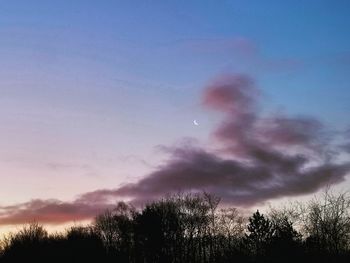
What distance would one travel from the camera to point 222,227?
106 meters

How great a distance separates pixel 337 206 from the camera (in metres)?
66.0

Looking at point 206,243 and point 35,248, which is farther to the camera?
point 206,243

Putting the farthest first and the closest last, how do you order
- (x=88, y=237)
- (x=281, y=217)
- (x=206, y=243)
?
1. (x=206, y=243)
2. (x=281, y=217)
3. (x=88, y=237)

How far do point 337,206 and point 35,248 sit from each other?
40.5 metres

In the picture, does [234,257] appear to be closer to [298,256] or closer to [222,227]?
[222,227]

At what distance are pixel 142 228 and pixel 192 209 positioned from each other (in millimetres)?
14588

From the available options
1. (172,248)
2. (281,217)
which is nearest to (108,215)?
(172,248)

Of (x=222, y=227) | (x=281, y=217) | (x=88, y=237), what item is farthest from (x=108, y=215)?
(x=88, y=237)

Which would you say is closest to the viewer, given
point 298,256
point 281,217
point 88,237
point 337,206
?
point 88,237

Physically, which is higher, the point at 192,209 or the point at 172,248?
the point at 192,209

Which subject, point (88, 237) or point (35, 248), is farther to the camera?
point (88, 237)

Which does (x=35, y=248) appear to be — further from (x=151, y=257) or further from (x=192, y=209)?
(x=192, y=209)

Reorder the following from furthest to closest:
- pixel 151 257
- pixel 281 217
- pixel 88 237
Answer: pixel 281 217 → pixel 151 257 → pixel 88 237

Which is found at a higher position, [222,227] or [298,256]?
[222,227]
